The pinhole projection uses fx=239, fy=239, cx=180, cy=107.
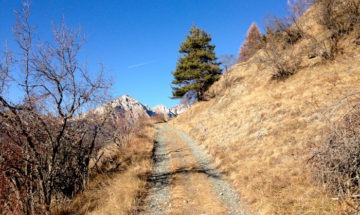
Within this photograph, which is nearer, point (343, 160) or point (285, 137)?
point (343, 160)

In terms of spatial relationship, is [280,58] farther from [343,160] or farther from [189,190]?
[343,160]

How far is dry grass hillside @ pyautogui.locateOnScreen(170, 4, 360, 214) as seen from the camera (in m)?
7.43

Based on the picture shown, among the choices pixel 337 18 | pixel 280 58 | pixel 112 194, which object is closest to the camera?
pixel 112 194

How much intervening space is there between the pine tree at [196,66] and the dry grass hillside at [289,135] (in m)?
14.2

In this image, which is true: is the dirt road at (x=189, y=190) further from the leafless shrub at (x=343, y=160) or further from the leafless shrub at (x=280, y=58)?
the leafless shrub at (x=280, y=58)

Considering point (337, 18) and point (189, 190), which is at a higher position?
point (337, 18)

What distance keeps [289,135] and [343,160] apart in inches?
259

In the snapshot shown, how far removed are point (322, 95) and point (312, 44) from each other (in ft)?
34.7

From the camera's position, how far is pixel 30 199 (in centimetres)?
797

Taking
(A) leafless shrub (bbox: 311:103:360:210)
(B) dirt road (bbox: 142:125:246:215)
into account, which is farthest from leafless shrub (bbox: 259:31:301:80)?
(A) leafless shrub (bbox: 311:103:360:210)

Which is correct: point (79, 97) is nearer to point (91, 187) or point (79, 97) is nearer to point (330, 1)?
point (91, 187)

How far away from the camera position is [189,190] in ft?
34.0

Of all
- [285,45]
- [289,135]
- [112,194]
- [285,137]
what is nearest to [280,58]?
[285,45]

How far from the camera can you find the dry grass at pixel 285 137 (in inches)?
297
